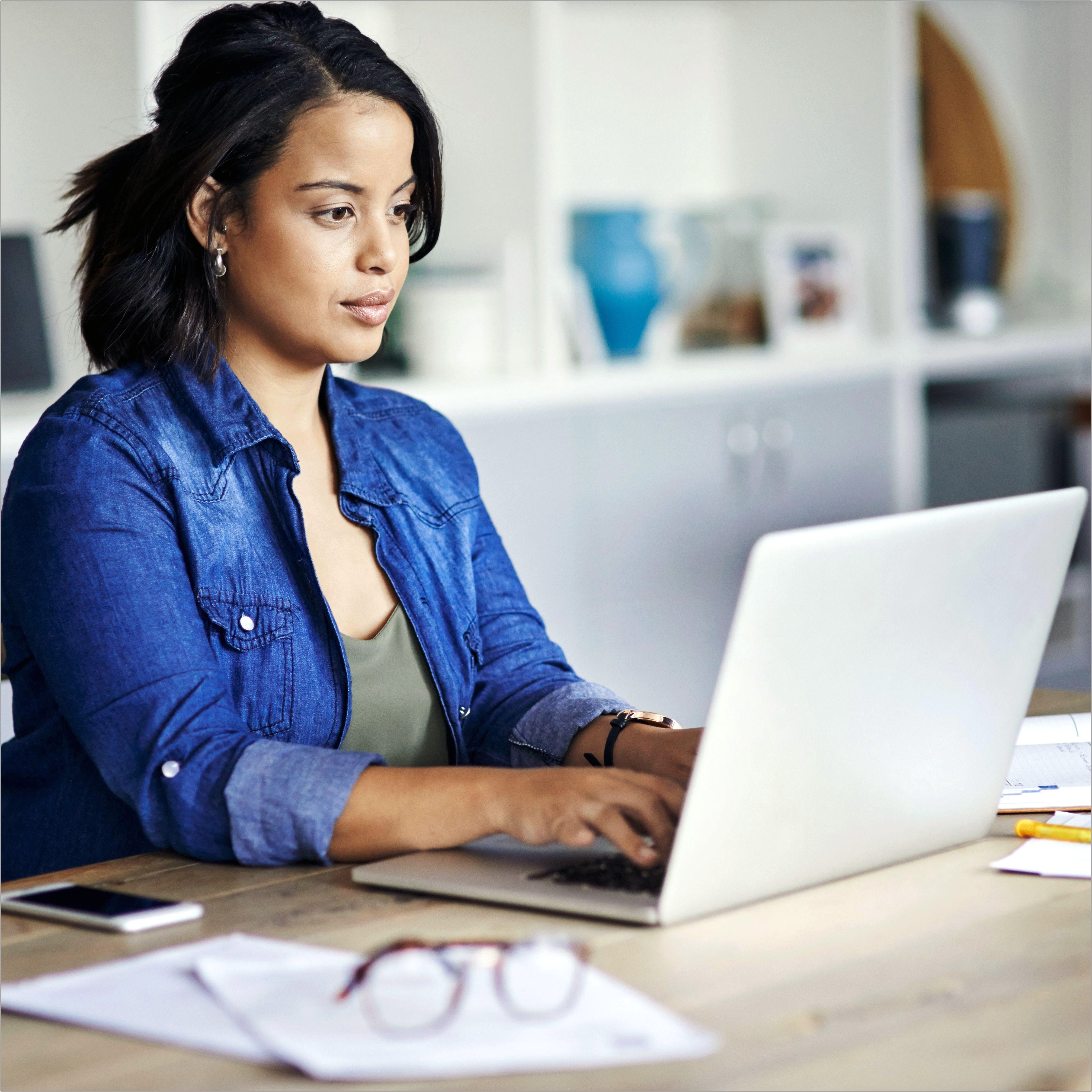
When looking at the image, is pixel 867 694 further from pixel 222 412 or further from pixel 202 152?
pixel 202 152

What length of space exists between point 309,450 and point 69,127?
1131 millimetres

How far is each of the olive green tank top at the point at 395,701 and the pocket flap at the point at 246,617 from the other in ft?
0.27

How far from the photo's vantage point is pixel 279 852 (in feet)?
3.77

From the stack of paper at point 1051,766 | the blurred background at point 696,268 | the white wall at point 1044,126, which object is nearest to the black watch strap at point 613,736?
the stack of paper at point 1051,766

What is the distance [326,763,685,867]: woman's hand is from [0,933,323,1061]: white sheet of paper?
199mm

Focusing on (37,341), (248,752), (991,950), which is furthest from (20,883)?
(37,341)

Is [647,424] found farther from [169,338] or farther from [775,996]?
[775,996]

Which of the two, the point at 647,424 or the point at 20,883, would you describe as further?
the point at 647,424

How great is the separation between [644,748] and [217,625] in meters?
0.38

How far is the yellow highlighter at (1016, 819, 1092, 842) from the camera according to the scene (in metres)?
1.15

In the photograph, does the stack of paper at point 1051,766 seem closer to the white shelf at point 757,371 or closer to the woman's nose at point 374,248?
the woman's nose at point 374,248

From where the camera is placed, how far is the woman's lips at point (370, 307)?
1.51 metres

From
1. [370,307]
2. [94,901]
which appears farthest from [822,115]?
[94,901]

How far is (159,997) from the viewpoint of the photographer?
2.79ft
